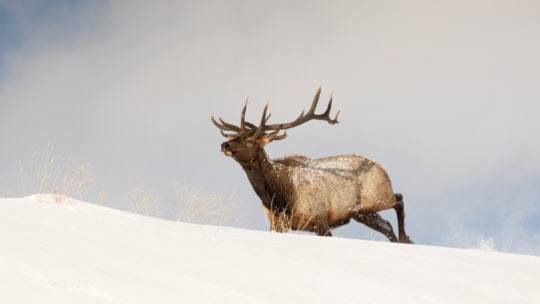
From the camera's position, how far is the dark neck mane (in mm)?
8320

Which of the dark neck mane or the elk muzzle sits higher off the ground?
the elk muzzle

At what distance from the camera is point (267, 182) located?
27.6ft

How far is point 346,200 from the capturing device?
821cm

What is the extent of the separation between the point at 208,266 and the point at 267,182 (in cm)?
537

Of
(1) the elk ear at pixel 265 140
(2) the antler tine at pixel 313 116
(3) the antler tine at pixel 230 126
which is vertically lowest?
(1) the elk ear at pixel 265 140

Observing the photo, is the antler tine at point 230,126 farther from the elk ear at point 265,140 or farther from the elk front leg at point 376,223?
the elk front leg at point 376,223

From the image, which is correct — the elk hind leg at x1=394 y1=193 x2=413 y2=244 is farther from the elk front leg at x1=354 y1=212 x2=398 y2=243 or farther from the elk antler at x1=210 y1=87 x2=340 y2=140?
the elk antler at x1=210 y1=87 x2=340 y2=140

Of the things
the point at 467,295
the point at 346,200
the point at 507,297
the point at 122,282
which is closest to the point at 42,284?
the point at 122,282

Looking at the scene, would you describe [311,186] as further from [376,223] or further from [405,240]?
[405,240]

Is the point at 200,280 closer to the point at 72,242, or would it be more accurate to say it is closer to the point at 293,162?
the point at 72,242

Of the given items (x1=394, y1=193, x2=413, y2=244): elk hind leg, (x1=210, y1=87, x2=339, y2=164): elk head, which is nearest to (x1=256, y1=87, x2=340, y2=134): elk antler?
(x1=210, y1=87, x2=339, y2=164): elk head

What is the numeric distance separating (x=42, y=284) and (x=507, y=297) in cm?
302

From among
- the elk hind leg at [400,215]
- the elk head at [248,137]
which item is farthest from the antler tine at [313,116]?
the elk hind leg at [400,215]

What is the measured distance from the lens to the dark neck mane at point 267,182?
8.32 meters
